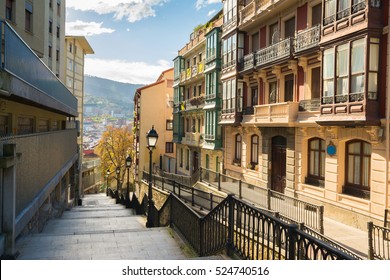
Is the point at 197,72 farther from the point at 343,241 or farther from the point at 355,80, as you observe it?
the point at 343,241

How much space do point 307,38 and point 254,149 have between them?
764cm

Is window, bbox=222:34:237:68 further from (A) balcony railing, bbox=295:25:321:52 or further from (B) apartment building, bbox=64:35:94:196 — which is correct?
(B) apartment building, bbox=64:35:94:196

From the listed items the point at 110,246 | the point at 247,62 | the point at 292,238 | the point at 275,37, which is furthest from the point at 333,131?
the point at 292,238

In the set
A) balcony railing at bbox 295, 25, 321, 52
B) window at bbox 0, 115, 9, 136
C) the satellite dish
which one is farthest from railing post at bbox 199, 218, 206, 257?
the satellite dish

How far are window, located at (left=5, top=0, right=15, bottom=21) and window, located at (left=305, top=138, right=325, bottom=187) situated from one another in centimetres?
1405

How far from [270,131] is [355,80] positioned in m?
6.64

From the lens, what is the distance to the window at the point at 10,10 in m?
14.5

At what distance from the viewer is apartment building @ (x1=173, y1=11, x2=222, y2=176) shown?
25328 mm

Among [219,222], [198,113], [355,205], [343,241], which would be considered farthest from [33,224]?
[198,113]

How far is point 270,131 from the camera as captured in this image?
18.4 m

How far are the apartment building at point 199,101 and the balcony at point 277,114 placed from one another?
22.9ft

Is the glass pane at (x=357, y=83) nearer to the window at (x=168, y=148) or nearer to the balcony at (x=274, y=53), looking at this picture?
the balcony at (x=274, y=53)

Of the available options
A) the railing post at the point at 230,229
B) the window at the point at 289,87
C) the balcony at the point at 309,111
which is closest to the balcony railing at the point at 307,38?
the window at the point at 289,87
